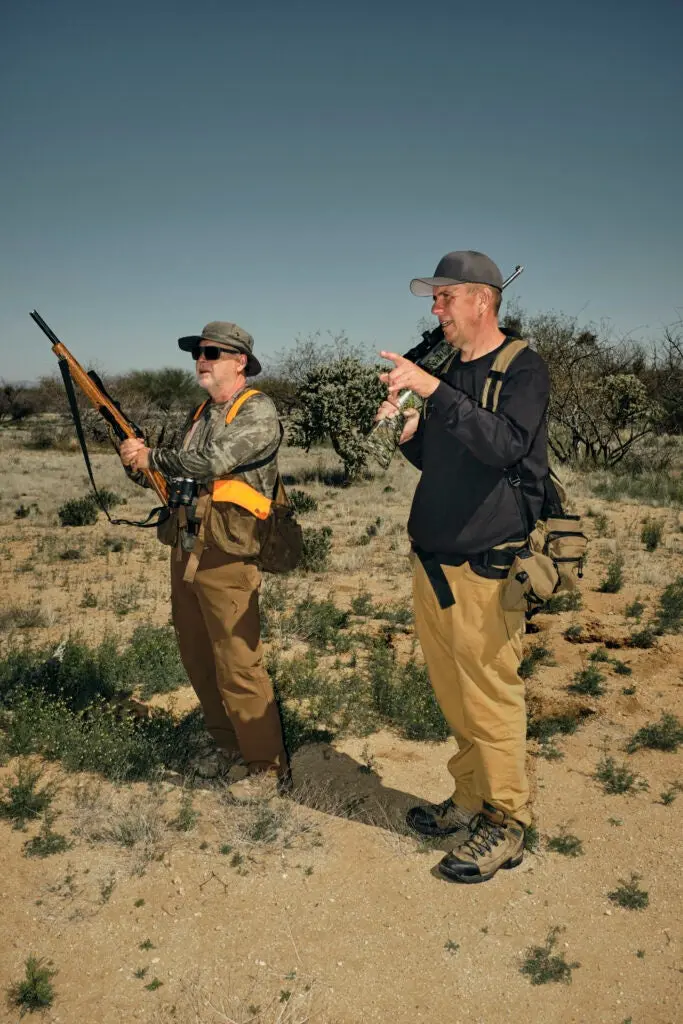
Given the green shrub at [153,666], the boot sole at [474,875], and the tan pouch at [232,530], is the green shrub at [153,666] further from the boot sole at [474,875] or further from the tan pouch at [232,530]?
the boot sole at [474,875]

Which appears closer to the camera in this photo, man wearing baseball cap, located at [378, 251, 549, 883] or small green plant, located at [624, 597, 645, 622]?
man wearing baseball cap, located at [378, 251, 549, 883]

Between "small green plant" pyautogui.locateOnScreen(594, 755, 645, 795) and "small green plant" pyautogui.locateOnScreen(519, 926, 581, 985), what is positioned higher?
"small green plant" pyautogui.locateOnScreen(594, 755, 645, 795)

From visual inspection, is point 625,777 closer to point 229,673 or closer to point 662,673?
point 662,673

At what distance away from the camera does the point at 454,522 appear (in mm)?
3109

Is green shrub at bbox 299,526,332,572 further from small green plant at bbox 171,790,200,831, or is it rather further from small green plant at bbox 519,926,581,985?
small green plant at bbox 519,926,581,985

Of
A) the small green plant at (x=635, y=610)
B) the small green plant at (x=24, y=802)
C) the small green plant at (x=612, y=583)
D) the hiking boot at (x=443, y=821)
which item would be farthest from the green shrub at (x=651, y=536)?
the small green plant at (x=24, y=802)

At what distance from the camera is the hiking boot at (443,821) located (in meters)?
3.67

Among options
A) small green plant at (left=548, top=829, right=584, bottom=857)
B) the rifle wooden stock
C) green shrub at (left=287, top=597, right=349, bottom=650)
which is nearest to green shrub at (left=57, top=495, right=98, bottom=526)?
green shrub at (left=287, top=597, right=349, bottom=650)

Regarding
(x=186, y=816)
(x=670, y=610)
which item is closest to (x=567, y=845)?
(x=186, y=816)

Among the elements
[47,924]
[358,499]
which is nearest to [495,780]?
[47,924]

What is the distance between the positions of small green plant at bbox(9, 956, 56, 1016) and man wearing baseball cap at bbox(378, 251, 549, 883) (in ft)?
5.77

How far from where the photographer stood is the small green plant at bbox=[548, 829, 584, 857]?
11.7 feet

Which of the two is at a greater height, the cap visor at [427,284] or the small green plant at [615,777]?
Answer: the cap visor at [427,284]

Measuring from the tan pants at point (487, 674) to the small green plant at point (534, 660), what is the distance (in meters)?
2.53
